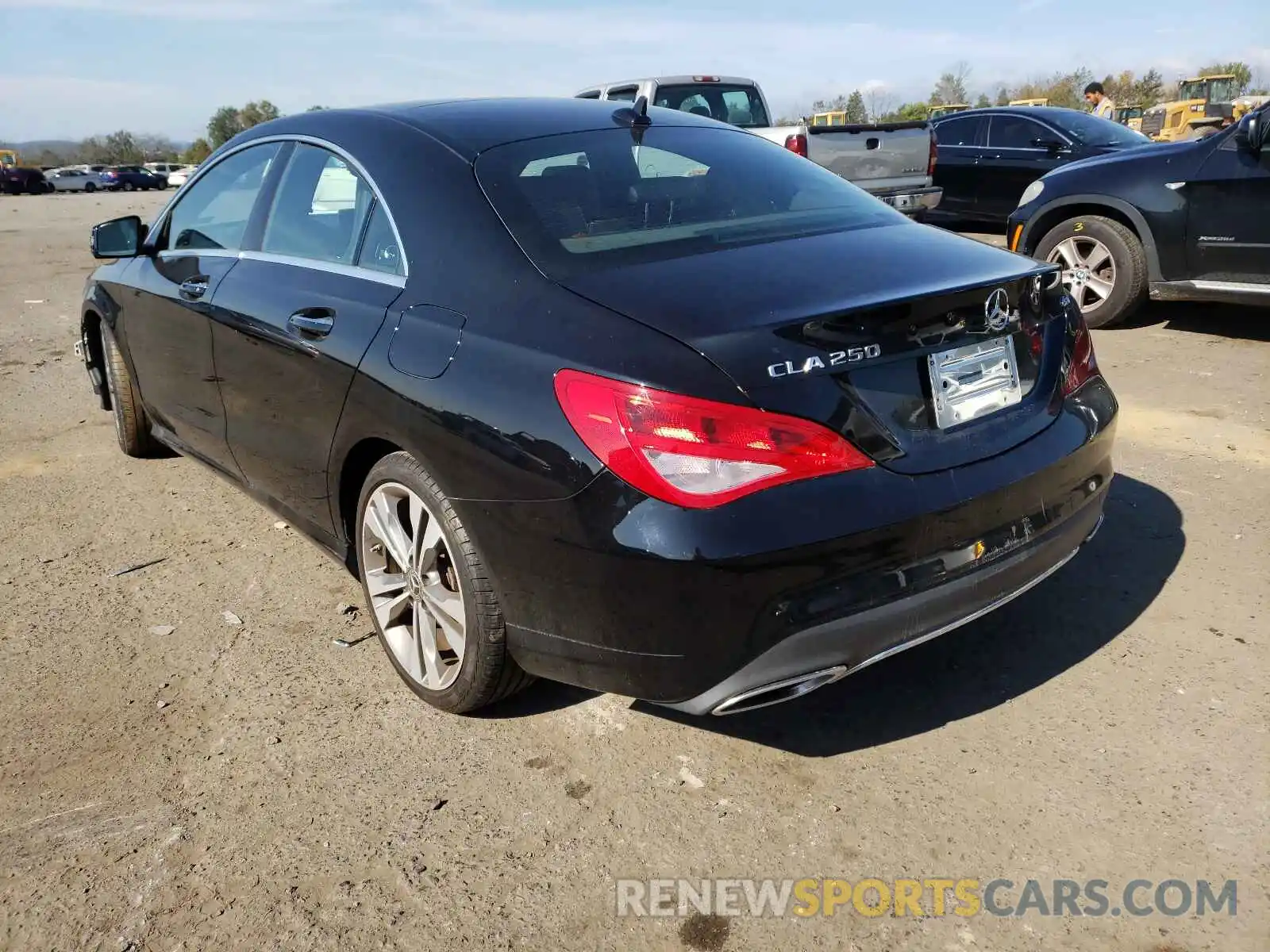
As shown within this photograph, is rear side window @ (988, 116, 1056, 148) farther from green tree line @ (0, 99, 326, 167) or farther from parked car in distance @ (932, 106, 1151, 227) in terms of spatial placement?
green tree line @ (0, 99, 326, 167)

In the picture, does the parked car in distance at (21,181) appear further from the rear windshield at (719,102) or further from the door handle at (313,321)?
the door handle at (313,321)

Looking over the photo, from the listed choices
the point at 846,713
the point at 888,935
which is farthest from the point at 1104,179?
the point at 888,935

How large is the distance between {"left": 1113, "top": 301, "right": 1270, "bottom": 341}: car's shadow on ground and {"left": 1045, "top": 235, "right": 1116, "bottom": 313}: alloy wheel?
1.21 feet

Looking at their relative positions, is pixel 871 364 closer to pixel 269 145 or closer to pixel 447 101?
pixel 447 101

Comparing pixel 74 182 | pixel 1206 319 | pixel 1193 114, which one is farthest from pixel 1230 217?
pixel 74 182

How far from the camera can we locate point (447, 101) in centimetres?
348

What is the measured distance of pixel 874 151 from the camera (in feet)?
35.3

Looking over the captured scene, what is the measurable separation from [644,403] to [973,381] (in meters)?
0.87

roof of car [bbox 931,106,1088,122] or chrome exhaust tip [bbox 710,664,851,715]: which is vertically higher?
roof of car [bbox 931,106,1088,122]

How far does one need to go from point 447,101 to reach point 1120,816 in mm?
2936

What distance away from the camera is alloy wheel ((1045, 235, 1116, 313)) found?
727 cm

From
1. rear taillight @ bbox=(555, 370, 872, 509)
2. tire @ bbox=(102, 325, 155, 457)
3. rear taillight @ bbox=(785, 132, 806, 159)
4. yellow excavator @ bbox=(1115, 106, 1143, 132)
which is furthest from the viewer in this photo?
yellow excavator @ bbox=(1115, 106, 1143, 132)

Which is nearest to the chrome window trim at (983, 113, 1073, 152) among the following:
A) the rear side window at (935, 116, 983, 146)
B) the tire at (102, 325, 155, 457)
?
the rear side window at (935, 116, 983, 146)

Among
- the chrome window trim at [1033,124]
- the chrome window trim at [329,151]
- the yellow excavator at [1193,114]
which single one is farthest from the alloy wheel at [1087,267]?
the yellow excavator at [1193,114]
